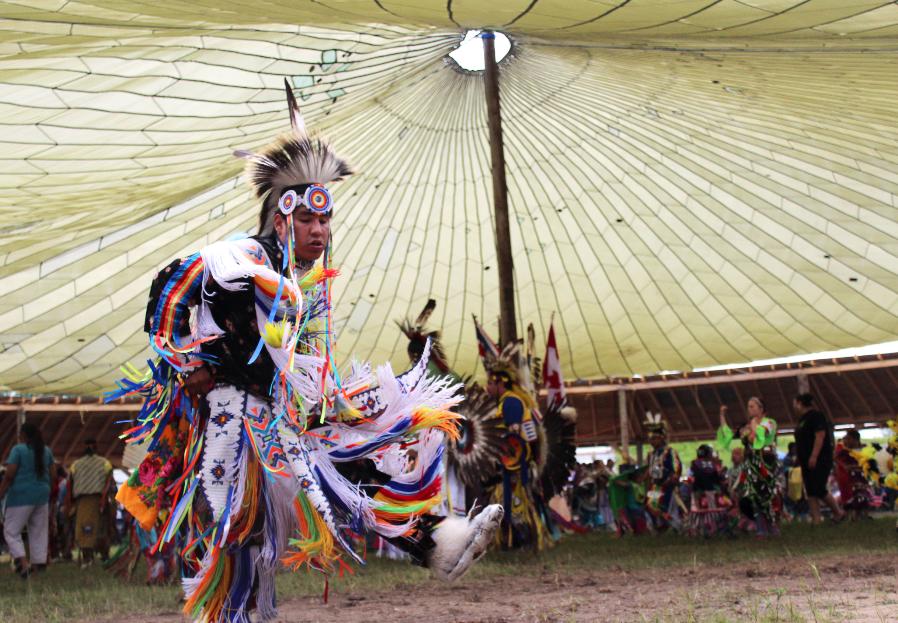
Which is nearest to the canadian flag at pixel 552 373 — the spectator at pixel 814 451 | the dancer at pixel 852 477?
the spectator at pixel 814 451

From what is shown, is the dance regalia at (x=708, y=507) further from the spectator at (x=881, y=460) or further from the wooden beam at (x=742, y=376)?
the wooden beam at (x=742, y=376)

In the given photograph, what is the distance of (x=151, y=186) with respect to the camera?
7258 millimetres

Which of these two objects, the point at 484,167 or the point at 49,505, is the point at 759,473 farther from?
the point at 49,505

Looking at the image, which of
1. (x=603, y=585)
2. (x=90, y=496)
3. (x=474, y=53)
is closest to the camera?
(x=603, y=585)

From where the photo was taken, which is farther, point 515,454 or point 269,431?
point 515,454

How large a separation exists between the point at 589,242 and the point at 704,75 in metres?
3.58

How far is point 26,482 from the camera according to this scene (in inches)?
318

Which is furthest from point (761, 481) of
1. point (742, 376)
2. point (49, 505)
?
point (742, 376)

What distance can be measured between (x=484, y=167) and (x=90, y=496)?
5.12 metres

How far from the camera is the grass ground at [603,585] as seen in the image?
12.1 ft

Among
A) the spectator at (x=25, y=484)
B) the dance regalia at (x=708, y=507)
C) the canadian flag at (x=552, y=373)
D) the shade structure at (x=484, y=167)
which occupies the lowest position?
the dance regalia at (x=708, y=507)

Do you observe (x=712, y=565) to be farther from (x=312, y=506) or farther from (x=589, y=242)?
(x=589, y=242)

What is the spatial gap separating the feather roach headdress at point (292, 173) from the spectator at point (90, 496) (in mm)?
6961

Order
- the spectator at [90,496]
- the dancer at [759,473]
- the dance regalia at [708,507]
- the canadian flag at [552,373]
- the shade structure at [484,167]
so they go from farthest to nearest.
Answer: the spectator at [90,496]
the dance regalia at [708,507]
the canadian flag at [552,373]
the dancer at [759,473]
the shade structure at [484,167]
